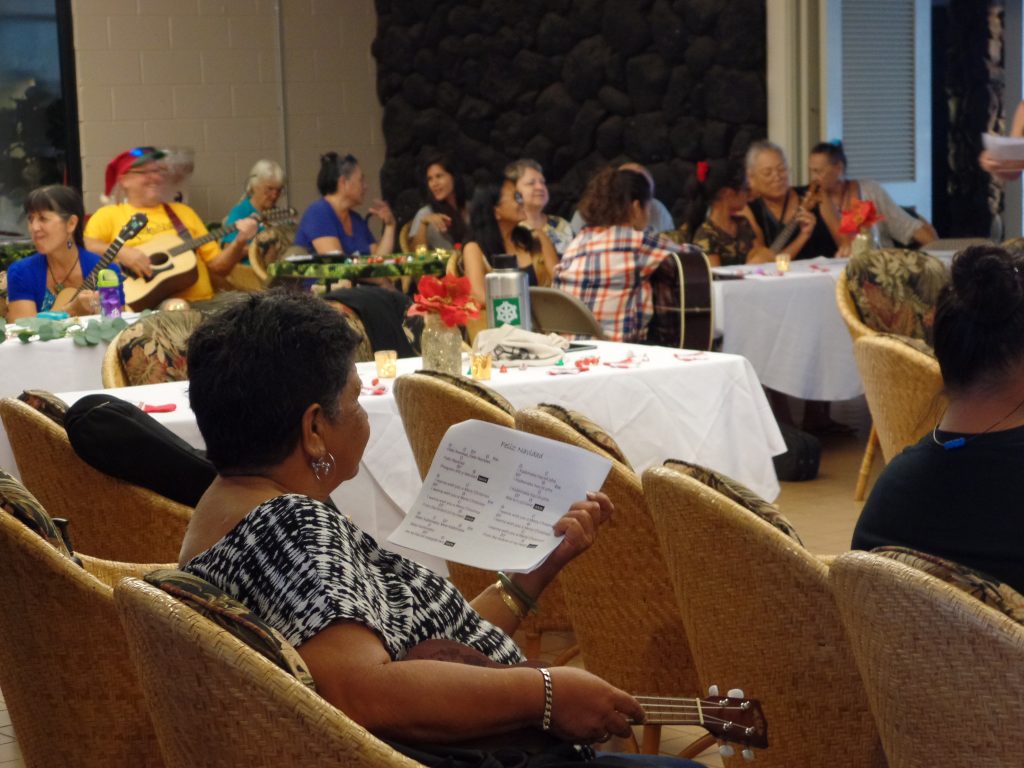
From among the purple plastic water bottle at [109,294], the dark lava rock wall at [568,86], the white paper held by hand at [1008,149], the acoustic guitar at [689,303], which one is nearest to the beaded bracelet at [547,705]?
the white paper held by hand at [1008,149]

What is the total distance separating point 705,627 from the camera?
6.59ft

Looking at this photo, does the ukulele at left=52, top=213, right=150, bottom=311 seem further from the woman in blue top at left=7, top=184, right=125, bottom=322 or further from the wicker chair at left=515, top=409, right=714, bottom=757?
the wicker chair at left=515, top=409, right=714, bottom=757

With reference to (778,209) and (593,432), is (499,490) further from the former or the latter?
(778,209)

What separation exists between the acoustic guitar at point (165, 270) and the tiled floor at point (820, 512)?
283cm

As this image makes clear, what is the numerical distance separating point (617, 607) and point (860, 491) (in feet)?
9.70

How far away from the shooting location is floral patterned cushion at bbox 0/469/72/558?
185cm

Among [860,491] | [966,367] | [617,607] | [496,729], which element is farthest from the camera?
[860,491]

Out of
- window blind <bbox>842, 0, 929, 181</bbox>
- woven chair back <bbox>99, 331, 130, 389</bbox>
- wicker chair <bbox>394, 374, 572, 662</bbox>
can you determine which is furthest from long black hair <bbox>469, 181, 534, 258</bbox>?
wicker chair <bbox>394, 374, 572, 662</bbox>

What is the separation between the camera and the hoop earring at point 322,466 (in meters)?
1.69

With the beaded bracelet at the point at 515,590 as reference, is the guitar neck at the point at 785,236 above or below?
above

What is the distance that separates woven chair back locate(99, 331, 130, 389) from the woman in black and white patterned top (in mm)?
2325

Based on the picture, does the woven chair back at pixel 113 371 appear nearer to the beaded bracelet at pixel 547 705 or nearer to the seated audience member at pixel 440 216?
→ the beaded bracelet at pixel 547 705

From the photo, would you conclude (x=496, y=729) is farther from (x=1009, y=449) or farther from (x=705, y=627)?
(x=1009, y=449)

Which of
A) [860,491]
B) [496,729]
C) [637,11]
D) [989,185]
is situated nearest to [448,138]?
[637,11]
